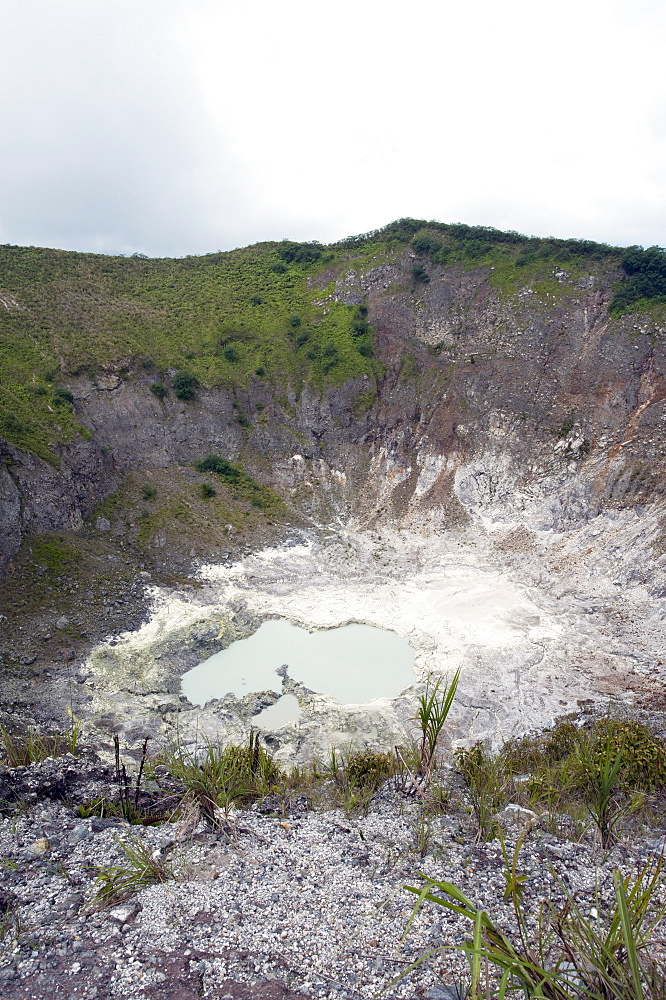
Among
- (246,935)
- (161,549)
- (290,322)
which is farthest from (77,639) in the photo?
(290,322)

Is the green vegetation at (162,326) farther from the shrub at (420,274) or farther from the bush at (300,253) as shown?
the shrub at (420,274)

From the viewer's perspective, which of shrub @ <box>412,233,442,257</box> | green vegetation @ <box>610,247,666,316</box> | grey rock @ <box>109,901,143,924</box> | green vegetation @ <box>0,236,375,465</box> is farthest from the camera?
shrub @ <box>412,233,442,257</box>

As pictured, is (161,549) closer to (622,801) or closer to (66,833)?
(66,833)

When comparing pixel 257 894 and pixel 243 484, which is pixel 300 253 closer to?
pixel 243 484

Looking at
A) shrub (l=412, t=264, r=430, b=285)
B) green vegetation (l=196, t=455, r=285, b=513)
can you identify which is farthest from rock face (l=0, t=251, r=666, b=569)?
green vegetation (l=196, t=455, r=285, b=513)

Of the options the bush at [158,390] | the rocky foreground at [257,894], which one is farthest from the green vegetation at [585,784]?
the bush at [158,390]

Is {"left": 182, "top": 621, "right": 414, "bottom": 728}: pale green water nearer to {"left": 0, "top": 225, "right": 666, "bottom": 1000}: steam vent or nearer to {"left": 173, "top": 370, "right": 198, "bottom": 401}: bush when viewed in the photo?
{"left": 0, "top": 225, "right": 666, "bottom": 1000}: steam vent
